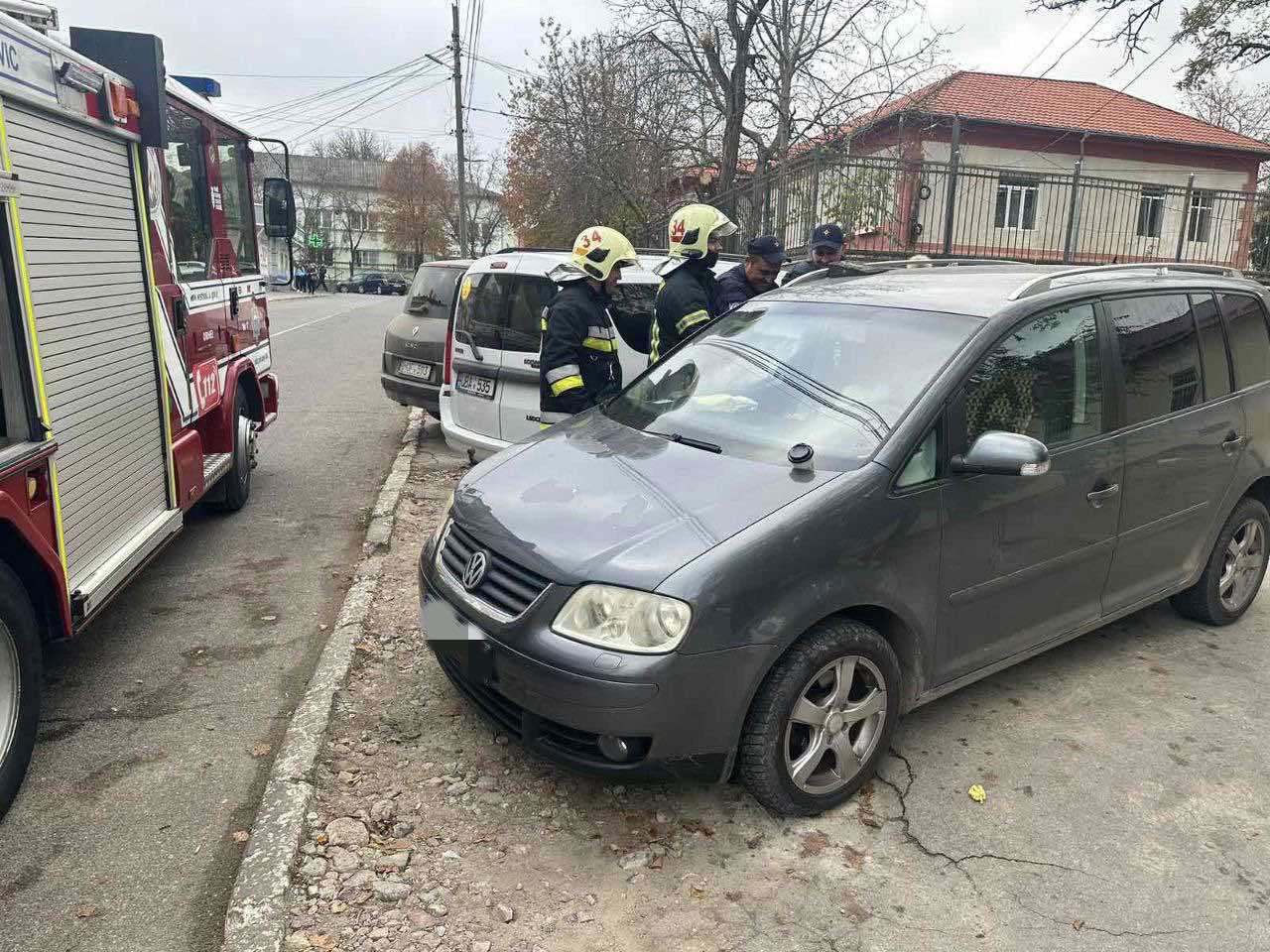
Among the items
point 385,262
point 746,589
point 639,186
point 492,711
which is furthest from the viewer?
point 385,262

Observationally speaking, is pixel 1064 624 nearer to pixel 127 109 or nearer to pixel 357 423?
pixel 127 109

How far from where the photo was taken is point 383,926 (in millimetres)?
2473

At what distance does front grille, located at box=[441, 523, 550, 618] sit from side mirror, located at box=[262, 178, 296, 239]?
440cm

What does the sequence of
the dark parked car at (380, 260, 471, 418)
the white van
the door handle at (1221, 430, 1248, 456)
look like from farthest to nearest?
1. the dark parked car at (380, 260, 471, 418)
2. the white van
3. the door handle at (1221, 430, 1248, 456)

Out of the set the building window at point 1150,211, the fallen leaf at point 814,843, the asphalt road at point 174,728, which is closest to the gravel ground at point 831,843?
the fallen leaf at point 814,843

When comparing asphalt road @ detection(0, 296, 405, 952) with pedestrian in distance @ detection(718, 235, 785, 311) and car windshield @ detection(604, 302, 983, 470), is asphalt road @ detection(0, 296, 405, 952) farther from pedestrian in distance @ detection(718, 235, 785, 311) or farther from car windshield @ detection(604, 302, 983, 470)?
pedestrian in distance @ detection(718, 235, 785, 311)

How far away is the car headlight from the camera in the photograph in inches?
102

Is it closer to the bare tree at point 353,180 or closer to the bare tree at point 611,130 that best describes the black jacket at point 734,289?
the bare tree at point 611,130

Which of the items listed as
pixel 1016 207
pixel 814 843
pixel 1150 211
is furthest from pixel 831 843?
pixel 1016 207

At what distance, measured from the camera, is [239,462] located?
612 centimetres

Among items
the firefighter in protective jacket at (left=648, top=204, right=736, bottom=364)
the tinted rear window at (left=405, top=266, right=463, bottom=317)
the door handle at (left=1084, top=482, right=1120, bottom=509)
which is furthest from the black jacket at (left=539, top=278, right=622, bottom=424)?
the tinted rear window at (left=405, top=266, right=463, bottom=317)

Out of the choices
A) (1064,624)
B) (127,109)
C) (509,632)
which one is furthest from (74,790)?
(1064,624)

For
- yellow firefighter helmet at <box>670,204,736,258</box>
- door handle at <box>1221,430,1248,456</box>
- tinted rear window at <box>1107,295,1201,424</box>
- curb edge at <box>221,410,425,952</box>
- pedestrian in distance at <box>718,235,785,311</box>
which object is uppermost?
yellow firefighter helmet at <box>670,204,736,258</box>

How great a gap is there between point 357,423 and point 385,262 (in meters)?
95.8
